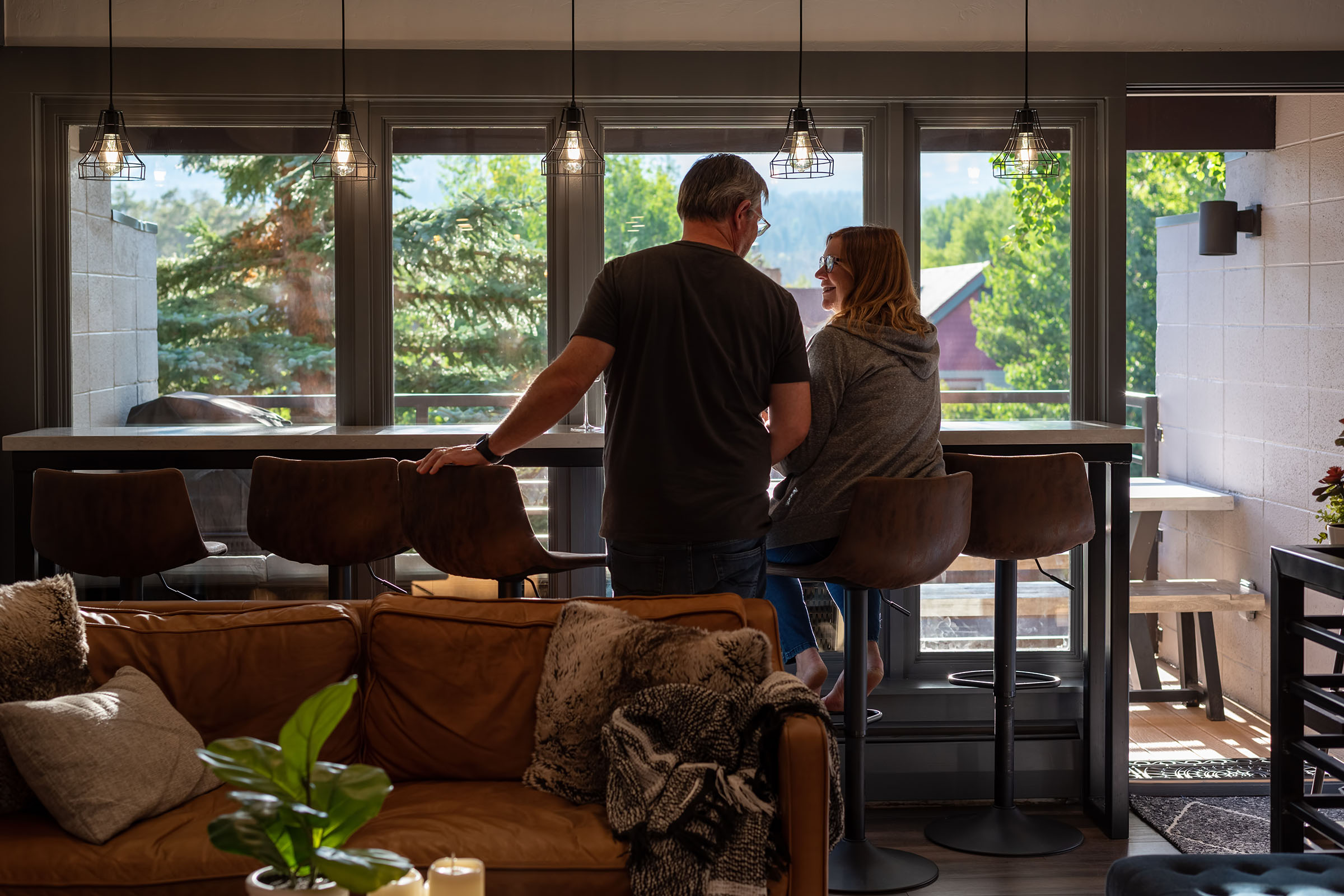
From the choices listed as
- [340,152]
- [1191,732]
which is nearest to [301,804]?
[340,152]

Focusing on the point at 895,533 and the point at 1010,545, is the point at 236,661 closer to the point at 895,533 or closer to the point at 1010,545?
the point at 895,533

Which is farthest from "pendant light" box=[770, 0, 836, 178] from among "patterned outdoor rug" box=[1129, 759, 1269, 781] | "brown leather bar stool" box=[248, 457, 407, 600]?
"patterned outdoor rug" box=[1129, 759, 1269, 781]

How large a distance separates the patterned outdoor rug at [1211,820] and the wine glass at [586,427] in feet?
6.74

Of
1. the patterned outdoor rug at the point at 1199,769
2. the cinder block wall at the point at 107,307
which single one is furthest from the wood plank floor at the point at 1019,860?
the cinder block wall at the point at 107,307

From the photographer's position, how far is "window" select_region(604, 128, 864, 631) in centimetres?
405

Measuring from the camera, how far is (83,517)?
3096 millimetres

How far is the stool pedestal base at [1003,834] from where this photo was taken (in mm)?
3275

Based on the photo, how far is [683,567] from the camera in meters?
2.59

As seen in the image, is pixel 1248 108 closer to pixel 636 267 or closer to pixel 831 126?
pixel 831 126

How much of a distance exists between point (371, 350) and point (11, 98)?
142cm

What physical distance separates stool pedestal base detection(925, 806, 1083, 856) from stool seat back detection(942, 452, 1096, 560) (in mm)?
794

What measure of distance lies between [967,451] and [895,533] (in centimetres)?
71

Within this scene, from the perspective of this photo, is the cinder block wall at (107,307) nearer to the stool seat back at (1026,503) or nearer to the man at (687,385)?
the man at (687,385)

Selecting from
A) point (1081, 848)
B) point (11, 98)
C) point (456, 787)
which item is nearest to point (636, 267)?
point (456, 787)
